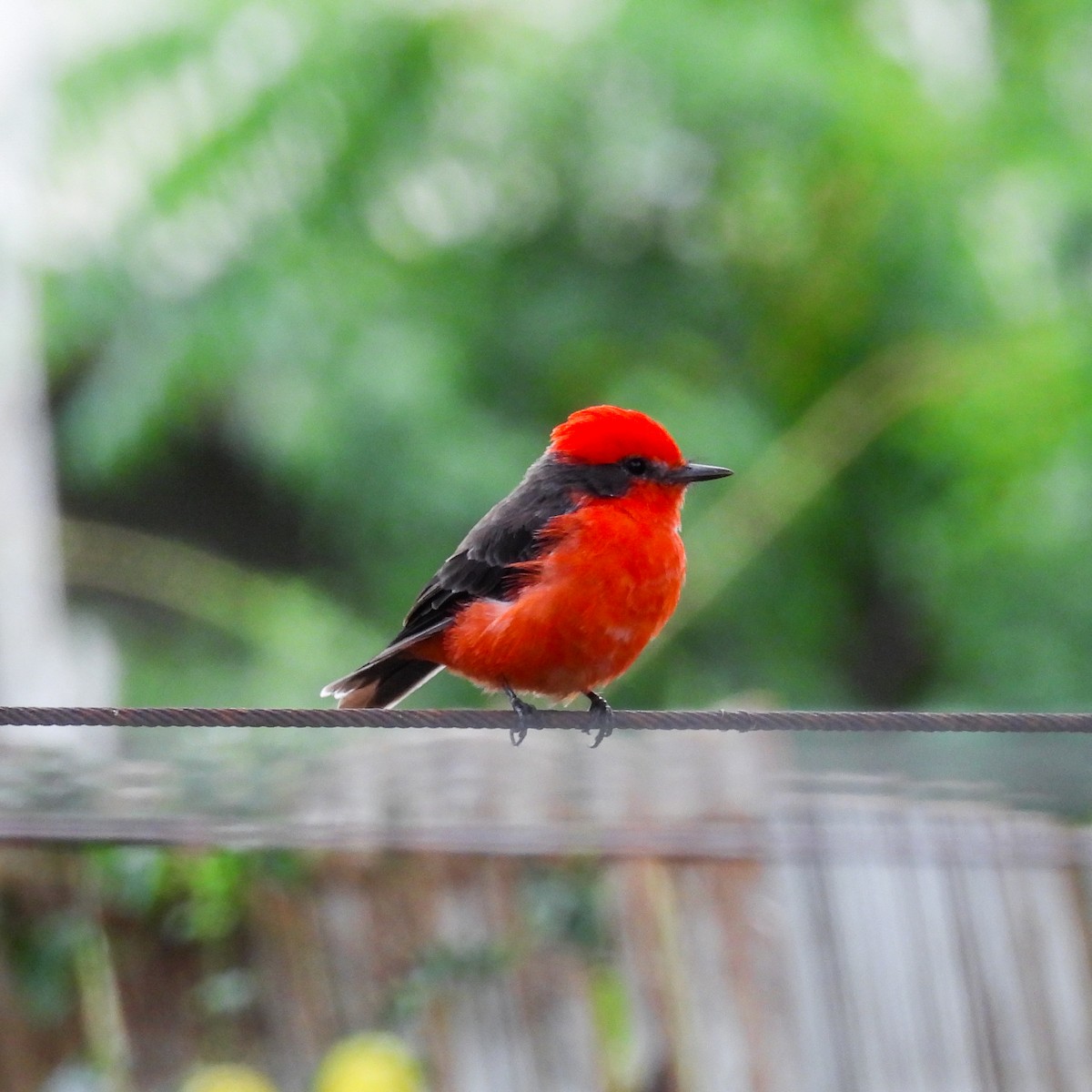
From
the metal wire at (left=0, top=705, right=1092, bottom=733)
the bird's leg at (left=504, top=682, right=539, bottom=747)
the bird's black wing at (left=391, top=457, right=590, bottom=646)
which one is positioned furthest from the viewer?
the bird's black wing at (left=391, top=457, right=590, bottom=646)

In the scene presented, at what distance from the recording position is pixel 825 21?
29.0 ft

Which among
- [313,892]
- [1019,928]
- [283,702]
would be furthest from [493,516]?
[283,702]

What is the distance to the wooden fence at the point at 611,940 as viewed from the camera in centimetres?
456

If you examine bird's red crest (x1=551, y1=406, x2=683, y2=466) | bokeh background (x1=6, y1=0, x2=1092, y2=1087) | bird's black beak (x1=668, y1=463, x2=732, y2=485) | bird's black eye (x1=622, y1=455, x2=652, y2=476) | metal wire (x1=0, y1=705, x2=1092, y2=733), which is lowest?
metal wire (x1=0, y1=705, x2=1092, y2=733)

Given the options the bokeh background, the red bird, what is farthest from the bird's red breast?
the bokeh background

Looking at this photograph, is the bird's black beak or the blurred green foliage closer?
the bird's black beak

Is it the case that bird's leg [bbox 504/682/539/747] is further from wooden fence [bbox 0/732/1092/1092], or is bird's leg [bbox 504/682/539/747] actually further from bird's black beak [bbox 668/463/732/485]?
bird's black beak [bbox 668/463/732/485]

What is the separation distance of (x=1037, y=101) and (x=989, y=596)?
3.05 meters

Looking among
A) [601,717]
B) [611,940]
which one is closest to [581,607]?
[601,717]

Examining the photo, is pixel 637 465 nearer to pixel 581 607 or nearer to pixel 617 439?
pixel 617 439

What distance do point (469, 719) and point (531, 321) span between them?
18.7 ft

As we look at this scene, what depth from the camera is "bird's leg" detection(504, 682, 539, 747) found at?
12.3 ft

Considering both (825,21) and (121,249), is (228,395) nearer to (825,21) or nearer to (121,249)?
(121,249)

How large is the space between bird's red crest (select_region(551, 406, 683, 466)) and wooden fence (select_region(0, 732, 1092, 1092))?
1.00 m
